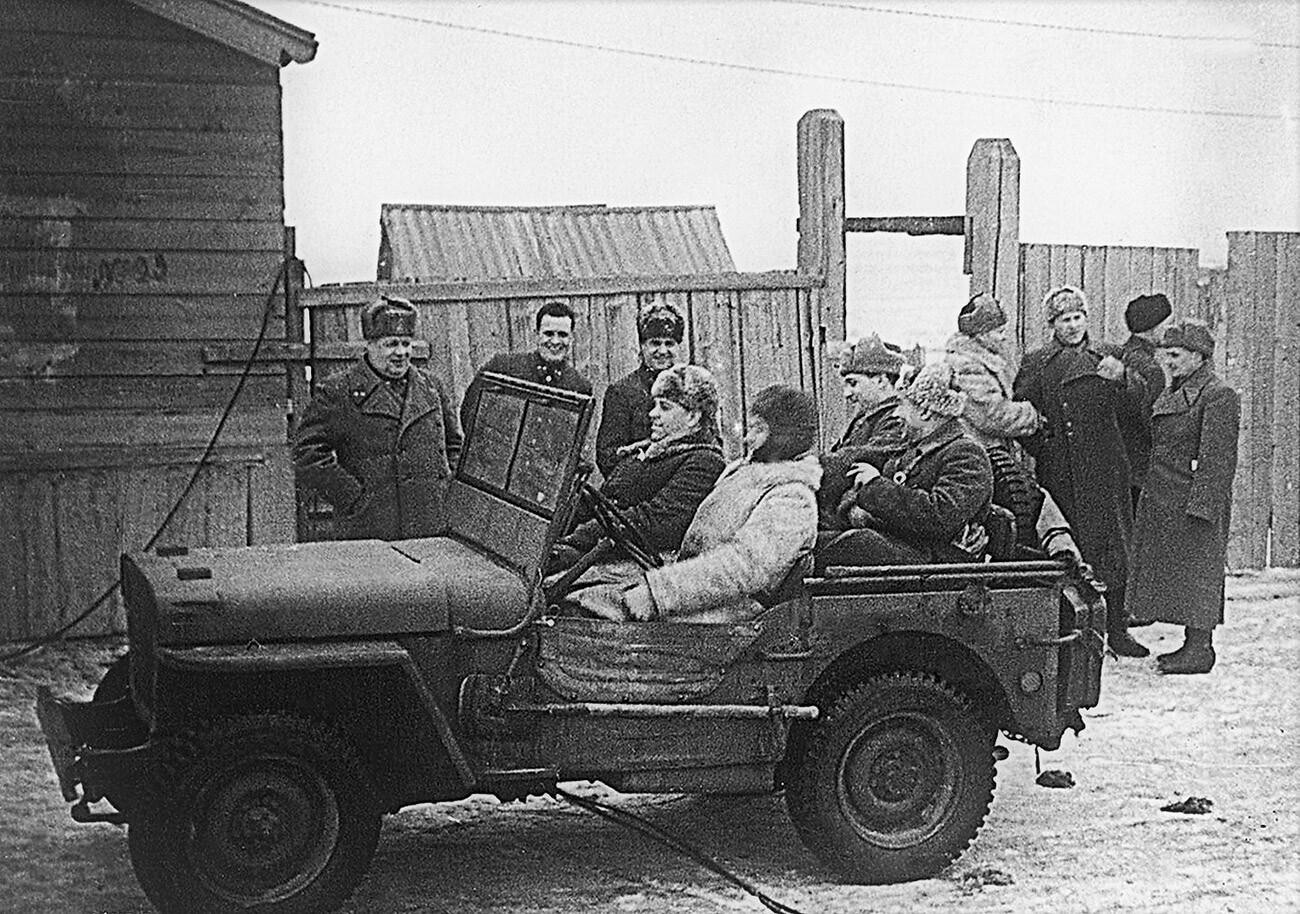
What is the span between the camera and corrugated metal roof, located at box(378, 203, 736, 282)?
7508 millimetres

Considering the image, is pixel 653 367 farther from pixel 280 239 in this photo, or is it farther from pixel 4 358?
pixel 4 358

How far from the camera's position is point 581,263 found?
27.7ft

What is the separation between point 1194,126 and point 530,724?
13.6ft

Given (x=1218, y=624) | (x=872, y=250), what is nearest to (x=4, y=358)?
(x=872, y=250)

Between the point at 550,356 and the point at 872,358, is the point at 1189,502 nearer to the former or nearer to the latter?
the point at 872,358

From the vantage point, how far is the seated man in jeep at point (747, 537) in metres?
4.44

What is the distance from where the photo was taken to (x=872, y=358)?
576cm

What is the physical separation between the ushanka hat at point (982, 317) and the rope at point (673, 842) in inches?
115

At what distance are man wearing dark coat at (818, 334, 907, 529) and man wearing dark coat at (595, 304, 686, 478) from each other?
3.06 ft

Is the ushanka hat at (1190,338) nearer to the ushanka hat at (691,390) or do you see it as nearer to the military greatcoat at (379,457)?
the ushanka hat at (691,390)

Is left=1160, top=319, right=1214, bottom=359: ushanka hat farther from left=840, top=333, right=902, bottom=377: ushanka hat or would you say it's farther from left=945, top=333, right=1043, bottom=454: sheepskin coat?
left=840, top=333, right=902, bottom=377: ushanka hat

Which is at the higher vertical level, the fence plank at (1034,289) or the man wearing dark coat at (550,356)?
the fence plank at (1034,289)

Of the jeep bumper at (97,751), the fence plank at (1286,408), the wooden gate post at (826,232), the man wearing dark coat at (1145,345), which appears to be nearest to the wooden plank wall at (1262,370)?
the fence plank at (1286,408)

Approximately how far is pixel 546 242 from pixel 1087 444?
9.67ft
